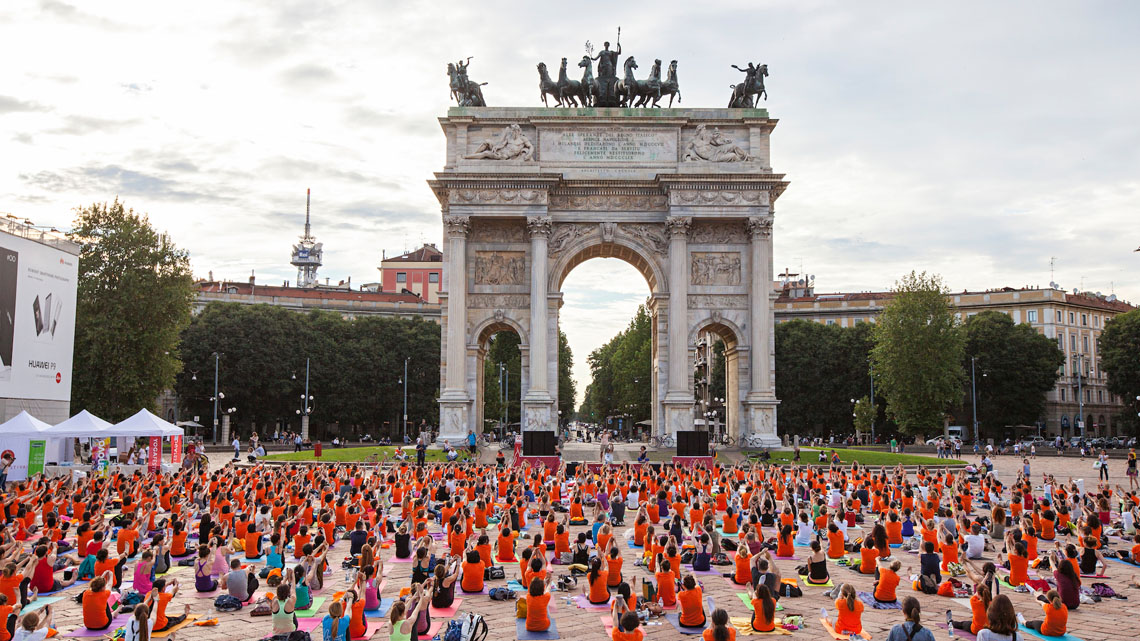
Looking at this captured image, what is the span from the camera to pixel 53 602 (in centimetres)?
1557

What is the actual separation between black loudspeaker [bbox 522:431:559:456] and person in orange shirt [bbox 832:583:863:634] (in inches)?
1170

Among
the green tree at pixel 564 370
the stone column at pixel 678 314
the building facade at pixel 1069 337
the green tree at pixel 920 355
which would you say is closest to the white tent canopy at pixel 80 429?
the stone column at pixel 678 314

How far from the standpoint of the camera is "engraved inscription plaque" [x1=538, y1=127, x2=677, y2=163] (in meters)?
52.7

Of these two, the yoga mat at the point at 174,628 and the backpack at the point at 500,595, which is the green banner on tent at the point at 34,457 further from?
the backpack at the point at 500,595

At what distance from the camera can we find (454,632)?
1244cm

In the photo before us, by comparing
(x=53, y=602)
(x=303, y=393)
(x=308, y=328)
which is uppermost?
(x=308, y=328)

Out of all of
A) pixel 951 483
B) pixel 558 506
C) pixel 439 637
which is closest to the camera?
pixel 439 637

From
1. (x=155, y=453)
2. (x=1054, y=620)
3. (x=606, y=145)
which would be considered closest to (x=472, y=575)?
(x=1054, y=620)

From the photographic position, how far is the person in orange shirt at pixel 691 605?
13573 millimetres

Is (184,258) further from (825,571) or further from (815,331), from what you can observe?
(815,331)

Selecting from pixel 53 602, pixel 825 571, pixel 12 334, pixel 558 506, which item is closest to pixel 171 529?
pixel 53 602

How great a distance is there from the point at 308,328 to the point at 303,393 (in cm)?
628

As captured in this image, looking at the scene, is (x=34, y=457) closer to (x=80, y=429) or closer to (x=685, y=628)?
(x=80, y=429)

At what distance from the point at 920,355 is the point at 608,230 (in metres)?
29.4
